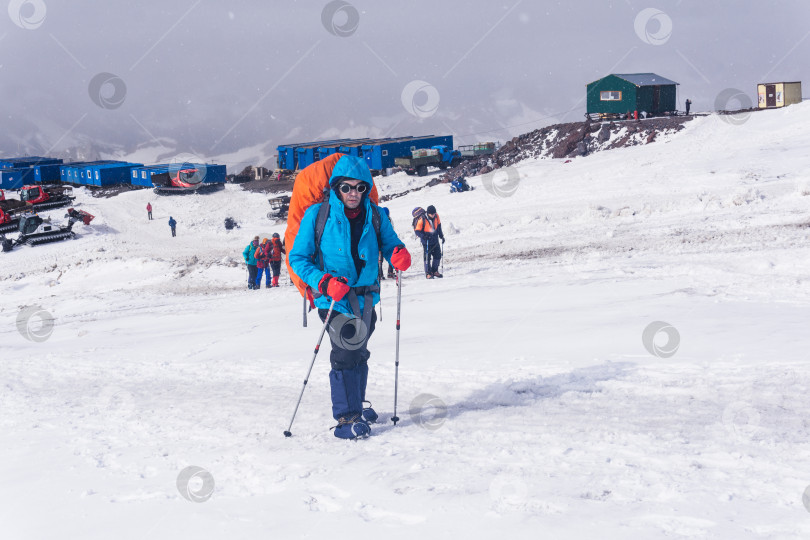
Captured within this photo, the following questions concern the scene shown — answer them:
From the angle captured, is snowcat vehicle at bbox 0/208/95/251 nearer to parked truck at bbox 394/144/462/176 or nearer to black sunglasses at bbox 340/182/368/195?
parked truck at bbox 394/144/462/176

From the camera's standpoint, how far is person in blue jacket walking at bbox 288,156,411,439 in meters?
4.46

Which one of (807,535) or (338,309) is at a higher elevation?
(338,309)

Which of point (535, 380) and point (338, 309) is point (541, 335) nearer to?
point (535, 380)

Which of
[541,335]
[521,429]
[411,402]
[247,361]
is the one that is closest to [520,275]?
[541,335]

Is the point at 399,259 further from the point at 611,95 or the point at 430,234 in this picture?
the point at 611,95

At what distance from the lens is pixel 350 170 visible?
4.39 m

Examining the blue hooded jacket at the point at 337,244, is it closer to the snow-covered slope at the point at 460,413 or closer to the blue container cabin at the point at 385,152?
the snow-covered slope at the point at 460,413

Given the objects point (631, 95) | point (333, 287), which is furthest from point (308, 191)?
point (631, 95)

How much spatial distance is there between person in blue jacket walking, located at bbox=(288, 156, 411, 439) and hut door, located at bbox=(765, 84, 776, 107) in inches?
1783

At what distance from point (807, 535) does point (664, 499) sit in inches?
24.3

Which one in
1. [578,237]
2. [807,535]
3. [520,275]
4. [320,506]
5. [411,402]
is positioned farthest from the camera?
[578,237]

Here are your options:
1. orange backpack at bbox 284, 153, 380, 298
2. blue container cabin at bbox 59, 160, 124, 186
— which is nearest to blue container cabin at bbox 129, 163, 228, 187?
blue container cabin at bbox 59, 160, 124, 186

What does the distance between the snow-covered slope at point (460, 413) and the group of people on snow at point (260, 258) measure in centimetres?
232

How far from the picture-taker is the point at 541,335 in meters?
7.09
